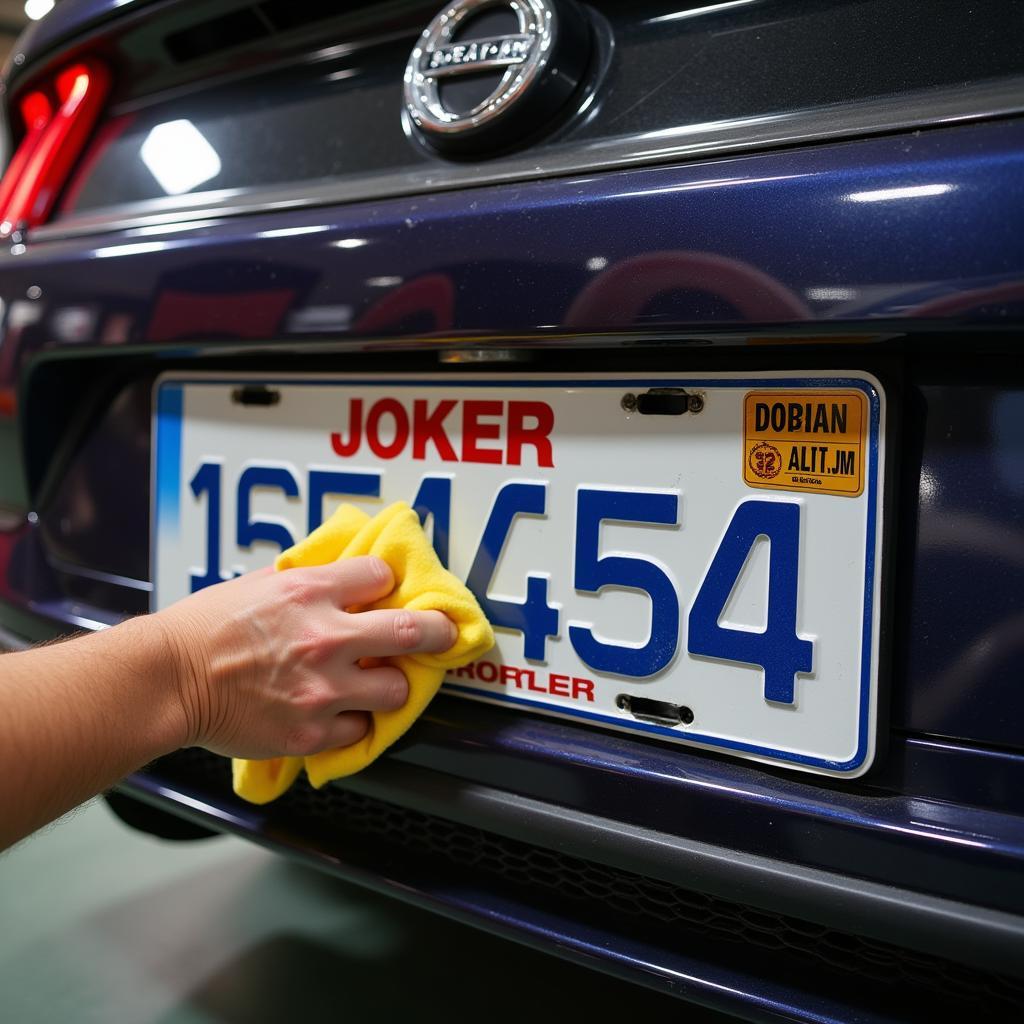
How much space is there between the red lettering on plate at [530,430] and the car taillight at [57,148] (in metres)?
0.77

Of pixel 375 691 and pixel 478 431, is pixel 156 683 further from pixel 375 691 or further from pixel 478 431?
pixel 478 431

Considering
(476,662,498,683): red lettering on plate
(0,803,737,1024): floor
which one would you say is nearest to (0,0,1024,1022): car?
(476,662,498,683): red lettering on plate

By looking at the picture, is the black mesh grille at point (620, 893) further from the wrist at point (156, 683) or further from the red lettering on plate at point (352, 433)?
the red lettering on plate at point (352, 433)

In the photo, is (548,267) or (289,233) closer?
(548,267)

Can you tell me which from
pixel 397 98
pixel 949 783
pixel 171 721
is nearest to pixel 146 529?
pixel 171 721

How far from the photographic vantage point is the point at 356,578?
86 centimetres

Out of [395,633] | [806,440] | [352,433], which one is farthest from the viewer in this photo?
→ [352,433]

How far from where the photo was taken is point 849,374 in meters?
0.70

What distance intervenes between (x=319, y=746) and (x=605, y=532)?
31 cm

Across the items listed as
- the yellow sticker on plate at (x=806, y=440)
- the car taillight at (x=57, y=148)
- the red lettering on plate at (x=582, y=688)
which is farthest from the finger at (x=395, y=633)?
the car taillight at (x=57, y=148)

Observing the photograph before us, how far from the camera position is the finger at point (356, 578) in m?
0.85

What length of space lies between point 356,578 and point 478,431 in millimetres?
A: 167

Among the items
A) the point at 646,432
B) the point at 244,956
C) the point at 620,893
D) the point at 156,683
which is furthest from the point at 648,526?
the point at 244,956

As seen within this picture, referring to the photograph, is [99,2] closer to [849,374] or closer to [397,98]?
[397,98]
